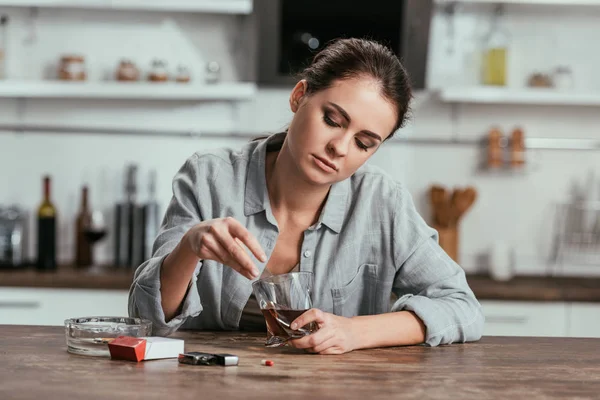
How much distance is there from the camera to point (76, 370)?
1426 millimetres

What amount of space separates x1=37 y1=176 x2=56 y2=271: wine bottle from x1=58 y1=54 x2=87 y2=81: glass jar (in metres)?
0.43

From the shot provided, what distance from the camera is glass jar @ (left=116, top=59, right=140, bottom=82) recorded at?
12.1ft

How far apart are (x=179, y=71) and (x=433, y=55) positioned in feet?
3.61

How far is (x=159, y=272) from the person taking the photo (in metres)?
1.78

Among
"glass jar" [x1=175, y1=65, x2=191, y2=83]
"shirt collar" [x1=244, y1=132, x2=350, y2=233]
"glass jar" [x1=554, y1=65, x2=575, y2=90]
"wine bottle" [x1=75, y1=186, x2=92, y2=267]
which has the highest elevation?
"glass jar" [x1=554, y1=65, x2=575, y2=90]

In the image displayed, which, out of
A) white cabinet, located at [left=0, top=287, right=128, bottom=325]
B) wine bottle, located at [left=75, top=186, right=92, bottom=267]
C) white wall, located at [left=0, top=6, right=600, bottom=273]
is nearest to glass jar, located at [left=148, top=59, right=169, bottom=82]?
white wall, located at [left=0, top=6, right=600, bottom=273]

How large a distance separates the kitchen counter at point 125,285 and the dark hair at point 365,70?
154cm

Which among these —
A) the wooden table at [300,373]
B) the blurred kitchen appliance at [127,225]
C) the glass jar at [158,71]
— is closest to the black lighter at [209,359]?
the wooden table at [300,373]

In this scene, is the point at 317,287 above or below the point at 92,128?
below

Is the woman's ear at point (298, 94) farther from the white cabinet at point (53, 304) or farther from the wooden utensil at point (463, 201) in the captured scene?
the wooden utensil at point (463, 201)

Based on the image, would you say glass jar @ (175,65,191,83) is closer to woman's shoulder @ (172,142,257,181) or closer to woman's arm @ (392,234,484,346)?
woman's shoulder @ (172,142,257,181)

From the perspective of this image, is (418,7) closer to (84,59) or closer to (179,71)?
(179,71)

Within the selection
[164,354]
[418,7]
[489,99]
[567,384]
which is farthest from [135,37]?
[567,384]

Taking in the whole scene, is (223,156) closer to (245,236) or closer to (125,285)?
(245,236)
